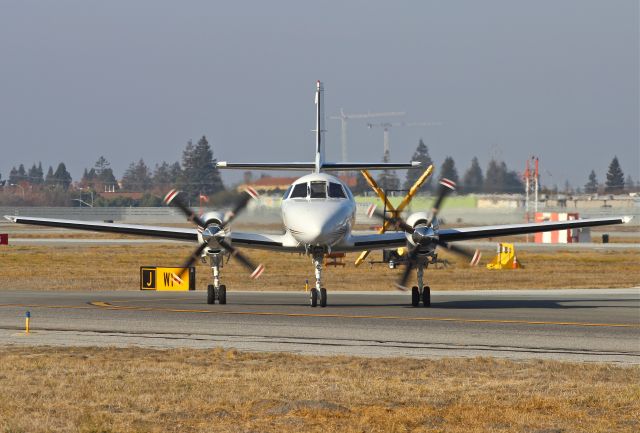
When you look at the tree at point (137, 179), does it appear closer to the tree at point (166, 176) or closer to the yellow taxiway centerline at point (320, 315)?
the tree at point (166, 176)

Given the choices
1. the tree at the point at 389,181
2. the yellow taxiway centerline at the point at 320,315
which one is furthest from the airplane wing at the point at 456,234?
the tree at the point at 389,181

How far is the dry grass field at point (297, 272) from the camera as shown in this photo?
148ft

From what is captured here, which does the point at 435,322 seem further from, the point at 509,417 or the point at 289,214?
the point at 509,417

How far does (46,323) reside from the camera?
1003 inches

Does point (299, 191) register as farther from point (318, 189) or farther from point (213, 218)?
point (213, 218)

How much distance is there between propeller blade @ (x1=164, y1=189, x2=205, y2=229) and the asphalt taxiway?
2.64 metres

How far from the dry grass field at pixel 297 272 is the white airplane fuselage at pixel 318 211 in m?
13.7

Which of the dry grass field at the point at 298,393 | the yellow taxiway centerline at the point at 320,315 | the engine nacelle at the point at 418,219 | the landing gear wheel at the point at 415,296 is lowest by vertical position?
the yellow taxiway centerline at the point at 320,315

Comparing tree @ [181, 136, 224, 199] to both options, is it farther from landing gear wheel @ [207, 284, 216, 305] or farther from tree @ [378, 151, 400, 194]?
landing gear wheel @ [207, 284, 216, 305]

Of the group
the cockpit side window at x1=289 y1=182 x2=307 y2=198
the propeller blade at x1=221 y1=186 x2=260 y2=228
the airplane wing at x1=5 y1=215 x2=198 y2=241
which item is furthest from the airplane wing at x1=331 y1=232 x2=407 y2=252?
the airplane wing at x1=5 y1=215 x2=198 y2=241

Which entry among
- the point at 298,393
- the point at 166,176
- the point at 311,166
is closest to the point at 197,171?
the point at 166,176

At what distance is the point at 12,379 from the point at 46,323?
29.1 feet

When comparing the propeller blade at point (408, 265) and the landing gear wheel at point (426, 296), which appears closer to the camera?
the propeller blade at point (408, 265)

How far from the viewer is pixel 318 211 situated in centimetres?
2925
